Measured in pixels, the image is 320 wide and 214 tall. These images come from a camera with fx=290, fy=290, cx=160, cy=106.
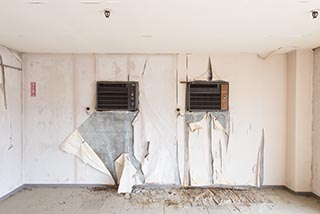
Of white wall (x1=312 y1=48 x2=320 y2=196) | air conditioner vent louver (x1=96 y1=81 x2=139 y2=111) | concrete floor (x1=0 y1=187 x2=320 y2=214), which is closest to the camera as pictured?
concrete floor (x1=0 y1=187 x2=320 y2=214)

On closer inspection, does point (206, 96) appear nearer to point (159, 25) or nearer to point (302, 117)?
point (302, 117)

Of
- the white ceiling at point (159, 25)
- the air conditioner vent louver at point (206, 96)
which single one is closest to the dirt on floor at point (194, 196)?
the air conditioner vent louver at point (206, 96)

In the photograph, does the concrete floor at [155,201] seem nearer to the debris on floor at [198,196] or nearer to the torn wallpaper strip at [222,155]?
the debris on floor at [198,196]

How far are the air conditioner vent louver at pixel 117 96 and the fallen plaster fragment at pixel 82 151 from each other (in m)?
0.59

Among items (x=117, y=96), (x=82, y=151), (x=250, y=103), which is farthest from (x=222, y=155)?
(x=82, y=151)

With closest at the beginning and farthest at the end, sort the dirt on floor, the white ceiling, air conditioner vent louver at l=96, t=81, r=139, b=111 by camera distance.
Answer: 1. the white ceiling
2. the dirt on floor
3. air conditioner vent louver at l=96, t=81, r=139, b=111

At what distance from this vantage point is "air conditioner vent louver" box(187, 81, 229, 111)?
4355 millimetres

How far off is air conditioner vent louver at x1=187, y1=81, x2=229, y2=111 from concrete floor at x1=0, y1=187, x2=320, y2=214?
1.23 metres

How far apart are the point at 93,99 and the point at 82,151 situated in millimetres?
809

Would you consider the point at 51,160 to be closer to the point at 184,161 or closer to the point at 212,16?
the point at 184,161

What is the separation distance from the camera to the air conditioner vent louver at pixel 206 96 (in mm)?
4355

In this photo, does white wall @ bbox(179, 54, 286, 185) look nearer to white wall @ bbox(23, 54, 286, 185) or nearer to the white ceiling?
white wall @ bbox(23, 54, 286, 185)

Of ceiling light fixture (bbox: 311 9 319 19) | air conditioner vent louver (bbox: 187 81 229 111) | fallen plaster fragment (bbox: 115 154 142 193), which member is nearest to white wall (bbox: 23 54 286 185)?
air conditioner vent louver (bbox: 187 81 229 111)

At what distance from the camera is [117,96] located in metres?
4.36
